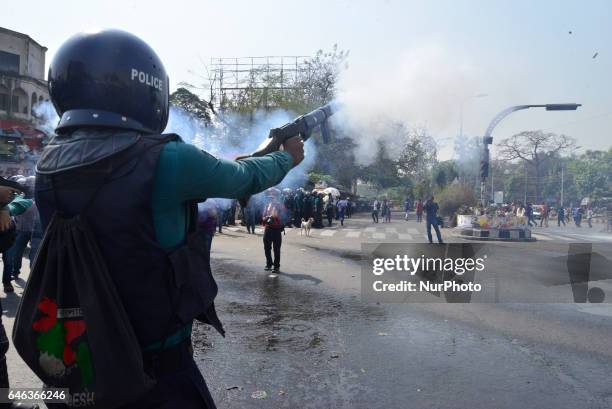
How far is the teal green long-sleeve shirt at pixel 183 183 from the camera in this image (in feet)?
4.96

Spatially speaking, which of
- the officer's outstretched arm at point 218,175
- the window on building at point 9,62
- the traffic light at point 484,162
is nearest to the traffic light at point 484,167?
the traffic light at point 484,162

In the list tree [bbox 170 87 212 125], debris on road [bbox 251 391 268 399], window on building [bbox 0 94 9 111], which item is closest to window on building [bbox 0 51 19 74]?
window on building [bbox 0 94 9 111]

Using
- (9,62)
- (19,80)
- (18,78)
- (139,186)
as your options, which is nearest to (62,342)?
(139,186)

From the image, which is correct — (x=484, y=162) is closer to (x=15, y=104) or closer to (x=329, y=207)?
(x=329, y=207)

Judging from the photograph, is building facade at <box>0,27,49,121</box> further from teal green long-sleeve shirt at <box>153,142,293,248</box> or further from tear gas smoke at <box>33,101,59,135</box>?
teal green long-sleeve shirt at <box>153,142,293,248</box>

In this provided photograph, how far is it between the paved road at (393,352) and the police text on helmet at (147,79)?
2.75 meters

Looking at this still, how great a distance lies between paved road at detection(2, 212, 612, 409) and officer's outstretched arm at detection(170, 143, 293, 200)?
2.54 metres

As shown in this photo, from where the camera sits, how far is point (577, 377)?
14.5 ft

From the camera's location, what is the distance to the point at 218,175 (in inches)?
63.1

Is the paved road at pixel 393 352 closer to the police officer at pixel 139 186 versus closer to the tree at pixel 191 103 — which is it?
the police officer at pixel 139 186

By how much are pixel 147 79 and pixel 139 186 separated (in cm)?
48

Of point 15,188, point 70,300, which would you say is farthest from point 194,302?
point 15,188

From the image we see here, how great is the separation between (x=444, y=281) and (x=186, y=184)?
8.49 metres

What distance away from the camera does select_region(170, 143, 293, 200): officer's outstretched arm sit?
1541 millimetres
